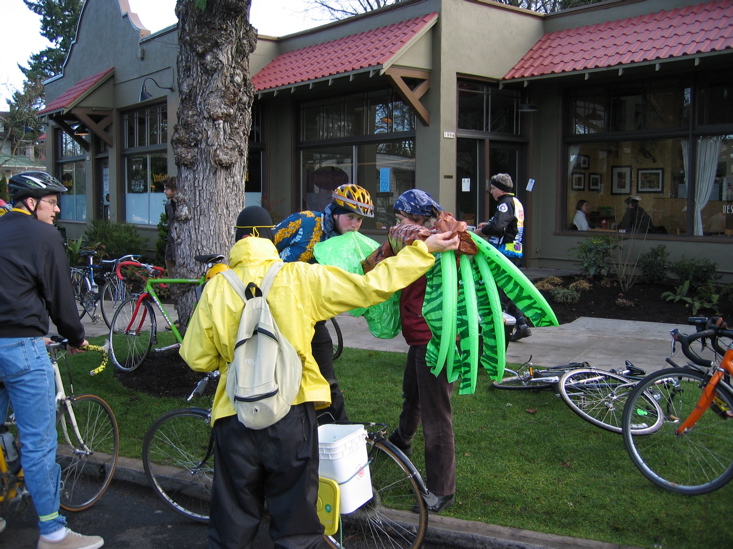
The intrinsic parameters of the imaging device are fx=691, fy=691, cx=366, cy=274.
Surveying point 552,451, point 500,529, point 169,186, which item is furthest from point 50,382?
point 169,186

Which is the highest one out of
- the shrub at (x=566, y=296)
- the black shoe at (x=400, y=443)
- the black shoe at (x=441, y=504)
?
the shrub at (x=566, y=296)

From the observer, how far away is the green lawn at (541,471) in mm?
3850

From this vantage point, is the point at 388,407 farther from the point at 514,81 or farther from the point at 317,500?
the point at 514,81

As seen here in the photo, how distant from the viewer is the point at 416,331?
412cm

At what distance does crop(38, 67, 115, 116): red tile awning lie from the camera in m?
17.7

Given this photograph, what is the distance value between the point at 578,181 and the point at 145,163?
A: 35.6ft

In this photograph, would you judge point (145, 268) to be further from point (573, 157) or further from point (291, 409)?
point (573, 157)

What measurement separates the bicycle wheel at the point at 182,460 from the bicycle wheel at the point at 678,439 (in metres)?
2.69

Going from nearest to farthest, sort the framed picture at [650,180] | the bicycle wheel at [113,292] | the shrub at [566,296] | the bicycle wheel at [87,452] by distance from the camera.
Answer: the bicycle wheel at [87,452] < the bicycle wheel at [113,292] < the shrub at [566,296] < the framed picture at [650,180]

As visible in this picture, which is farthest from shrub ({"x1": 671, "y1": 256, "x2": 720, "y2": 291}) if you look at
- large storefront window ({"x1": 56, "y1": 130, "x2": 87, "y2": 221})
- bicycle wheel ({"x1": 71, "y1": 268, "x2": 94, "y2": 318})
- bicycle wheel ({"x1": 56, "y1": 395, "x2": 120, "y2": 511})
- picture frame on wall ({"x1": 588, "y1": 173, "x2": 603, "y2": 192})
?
large storefront window ({"x1": 56, "y1": 130, "x2": 87, "y2": 221})

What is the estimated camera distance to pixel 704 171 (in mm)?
11664

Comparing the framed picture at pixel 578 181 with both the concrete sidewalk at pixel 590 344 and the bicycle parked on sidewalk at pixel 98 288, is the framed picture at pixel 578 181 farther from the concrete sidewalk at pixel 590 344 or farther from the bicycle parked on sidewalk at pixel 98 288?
the bicycle parked on sidewalk at pixel 98 288

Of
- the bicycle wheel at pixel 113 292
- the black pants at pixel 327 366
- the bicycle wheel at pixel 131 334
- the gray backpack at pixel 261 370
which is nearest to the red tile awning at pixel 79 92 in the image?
the bicycle wheel at pixel 113 292

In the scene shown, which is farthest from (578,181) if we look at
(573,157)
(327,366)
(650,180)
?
(327,366)
